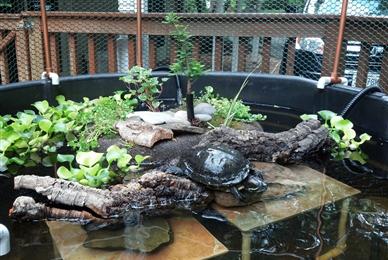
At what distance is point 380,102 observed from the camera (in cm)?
242

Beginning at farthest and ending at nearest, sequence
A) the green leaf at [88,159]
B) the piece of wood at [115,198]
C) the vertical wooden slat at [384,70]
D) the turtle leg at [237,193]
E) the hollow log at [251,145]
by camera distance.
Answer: the vertical wooden slat at [384,70] < the hollow log at [251,145] < the green leaf at [88,159] < the turtle leg at [237,193] < the piece of wood at [115,198]

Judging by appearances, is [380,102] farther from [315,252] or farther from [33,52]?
[33,52]

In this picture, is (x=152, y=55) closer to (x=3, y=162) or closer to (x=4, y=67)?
(x=4, y=67)

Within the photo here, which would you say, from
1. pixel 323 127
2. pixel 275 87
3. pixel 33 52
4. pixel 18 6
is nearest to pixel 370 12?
pixel 275 87

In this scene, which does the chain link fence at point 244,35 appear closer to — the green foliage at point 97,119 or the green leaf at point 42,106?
the green foliage at point 97,119

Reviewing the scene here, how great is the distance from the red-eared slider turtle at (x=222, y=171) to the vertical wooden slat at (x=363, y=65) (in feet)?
5.45

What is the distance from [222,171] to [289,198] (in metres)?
0.34

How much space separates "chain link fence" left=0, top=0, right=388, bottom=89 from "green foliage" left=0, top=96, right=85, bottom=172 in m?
1.02

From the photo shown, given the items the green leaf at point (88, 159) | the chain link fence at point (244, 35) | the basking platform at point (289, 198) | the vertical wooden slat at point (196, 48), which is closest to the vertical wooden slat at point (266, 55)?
the chain link fence at point (244, 35)

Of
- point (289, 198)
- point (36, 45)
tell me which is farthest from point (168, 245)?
point (36, 45)

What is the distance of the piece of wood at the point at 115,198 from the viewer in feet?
4.84

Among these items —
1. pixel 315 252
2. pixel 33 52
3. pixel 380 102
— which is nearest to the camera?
pixel 315 252

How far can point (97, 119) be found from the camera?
2.38 meters

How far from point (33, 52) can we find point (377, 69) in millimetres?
2990
